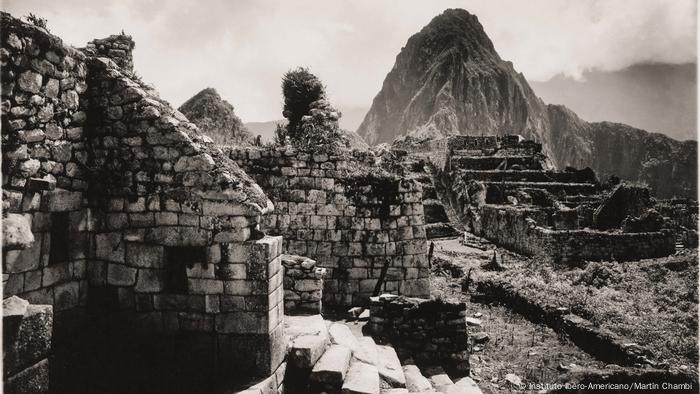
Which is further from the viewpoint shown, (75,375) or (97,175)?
(97,175)

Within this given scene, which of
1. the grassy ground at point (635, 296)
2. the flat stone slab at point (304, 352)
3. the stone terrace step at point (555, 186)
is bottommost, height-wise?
the grassy ground at point (635, 296)

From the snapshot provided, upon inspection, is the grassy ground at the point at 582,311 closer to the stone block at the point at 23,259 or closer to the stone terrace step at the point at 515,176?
the stone block at the point at 23,259

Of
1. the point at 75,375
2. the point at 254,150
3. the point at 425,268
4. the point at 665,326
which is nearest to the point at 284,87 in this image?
the point at 254,150

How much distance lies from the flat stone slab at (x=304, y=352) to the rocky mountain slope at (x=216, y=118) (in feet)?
36.0

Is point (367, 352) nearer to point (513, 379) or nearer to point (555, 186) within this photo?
point (513, 379)

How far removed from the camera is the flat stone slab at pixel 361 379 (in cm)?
519

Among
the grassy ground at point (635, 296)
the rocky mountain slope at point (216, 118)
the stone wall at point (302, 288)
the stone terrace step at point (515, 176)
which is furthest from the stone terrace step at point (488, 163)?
the stone wall at point (302, 288)

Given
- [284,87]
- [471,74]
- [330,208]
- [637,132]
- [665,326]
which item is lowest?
[665,326]

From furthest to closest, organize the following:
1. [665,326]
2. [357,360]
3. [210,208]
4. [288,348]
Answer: [665,326]
[357,360]
[288,348]
[210,208]

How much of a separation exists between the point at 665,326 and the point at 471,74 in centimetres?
11452

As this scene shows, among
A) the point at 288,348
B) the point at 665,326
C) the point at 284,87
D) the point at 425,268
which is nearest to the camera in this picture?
the point at 288,348

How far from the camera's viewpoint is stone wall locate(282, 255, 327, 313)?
7695 mm

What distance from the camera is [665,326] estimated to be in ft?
30.6

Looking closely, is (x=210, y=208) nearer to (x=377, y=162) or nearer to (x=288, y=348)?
(x=288, y=348)
